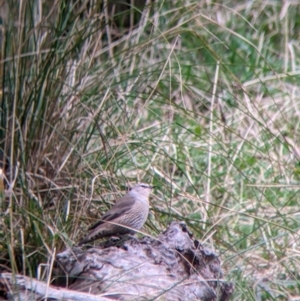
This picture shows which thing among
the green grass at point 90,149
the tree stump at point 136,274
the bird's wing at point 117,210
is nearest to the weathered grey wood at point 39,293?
the tree stump at point 136,274

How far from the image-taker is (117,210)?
3.71 meters

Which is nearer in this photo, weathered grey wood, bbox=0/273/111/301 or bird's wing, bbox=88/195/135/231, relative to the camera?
weathered grey wood, bbox=0/273/111/301

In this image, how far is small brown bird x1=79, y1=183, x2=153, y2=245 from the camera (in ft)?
11.8

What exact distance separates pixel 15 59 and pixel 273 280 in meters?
1.48

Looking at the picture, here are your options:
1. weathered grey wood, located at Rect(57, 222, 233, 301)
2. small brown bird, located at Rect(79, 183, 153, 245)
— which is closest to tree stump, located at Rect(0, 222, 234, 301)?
weathered grey wood, located at Rect(57, 222, 233, 301)

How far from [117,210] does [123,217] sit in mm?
62

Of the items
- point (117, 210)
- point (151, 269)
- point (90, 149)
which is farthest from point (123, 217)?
point (90, 149)

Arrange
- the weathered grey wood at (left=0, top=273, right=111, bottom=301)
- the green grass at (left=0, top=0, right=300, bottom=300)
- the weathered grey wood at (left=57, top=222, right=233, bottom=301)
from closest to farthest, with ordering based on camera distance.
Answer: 1. the weathered grey wood at (left=0, top=273, right=111, bottom=301)
2. the weathered grey wood at (left=57, top=222, right=233, bottom=301)
3. the green grass at (left=0, top=0, right=300, bottom=300)

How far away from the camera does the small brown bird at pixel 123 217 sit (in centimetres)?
360

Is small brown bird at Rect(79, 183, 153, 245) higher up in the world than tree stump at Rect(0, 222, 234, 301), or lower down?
lower down

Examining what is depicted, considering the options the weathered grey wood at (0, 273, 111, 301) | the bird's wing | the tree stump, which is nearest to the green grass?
the bird's wing

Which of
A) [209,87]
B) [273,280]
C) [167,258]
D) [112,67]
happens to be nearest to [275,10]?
[209,87]

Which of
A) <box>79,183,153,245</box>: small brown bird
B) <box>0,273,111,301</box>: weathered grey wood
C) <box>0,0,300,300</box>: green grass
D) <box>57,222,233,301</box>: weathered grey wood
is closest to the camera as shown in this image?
<box>0,273,111,301</box>: weathered grey wood

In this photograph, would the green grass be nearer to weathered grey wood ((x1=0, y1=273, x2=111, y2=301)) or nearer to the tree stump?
the tree stump
